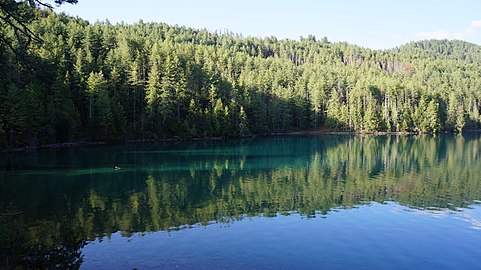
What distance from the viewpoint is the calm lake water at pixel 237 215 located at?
19.2 metres

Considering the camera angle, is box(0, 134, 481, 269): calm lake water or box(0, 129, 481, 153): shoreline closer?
box(0, 134, 481, 269): calm lake water

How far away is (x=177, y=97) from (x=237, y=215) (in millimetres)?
67846

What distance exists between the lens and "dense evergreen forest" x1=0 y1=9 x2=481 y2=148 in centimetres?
7178

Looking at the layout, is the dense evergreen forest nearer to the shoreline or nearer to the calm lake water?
the shoreline

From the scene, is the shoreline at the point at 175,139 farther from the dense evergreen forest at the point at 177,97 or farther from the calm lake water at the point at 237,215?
the calm lake water at the point at 237,215

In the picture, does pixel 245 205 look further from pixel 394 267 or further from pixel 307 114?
pixel 307 114

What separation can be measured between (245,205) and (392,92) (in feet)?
390

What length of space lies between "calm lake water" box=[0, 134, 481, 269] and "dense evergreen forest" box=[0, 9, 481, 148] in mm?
12533

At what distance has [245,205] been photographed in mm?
30984

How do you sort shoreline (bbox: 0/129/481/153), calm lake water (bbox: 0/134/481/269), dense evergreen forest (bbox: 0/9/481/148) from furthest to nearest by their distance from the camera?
dense evergreen forest (bbox: 0/9/481/148), shoreline (bbox: 0/129/481/153), calm lake water (bbox: 0/134/481/269)

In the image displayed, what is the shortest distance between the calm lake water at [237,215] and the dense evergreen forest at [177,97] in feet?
41.1

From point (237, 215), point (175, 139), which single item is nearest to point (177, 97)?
point (175, 139)

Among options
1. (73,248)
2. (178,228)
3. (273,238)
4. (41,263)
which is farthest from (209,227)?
(41,263)

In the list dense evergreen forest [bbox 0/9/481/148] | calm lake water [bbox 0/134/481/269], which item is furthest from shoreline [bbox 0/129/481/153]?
calm lake water [bbox 0/134/481/269]
